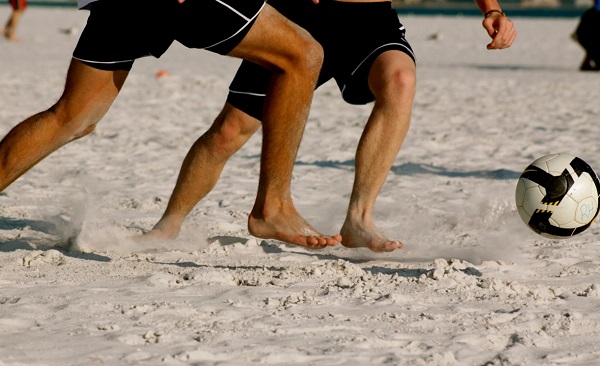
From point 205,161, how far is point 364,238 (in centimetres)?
88

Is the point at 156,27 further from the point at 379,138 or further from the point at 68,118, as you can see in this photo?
the point at 379,138

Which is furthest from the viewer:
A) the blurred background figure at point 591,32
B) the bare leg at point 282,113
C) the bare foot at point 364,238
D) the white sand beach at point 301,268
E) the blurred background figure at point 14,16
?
the blurred background figure at point 14,16

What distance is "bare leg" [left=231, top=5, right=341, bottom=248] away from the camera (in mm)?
3729

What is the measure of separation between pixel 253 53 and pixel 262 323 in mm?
1041

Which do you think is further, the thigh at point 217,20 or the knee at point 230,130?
the knee at point 230,130

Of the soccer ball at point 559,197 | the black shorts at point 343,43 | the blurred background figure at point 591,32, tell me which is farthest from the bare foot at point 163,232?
the blurred background figure at point 591,32

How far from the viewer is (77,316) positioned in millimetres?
3383

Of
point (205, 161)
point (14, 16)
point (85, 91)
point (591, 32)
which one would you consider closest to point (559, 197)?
point (205, 161)

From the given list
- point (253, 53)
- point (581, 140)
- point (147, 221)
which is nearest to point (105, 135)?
point (147, 221)

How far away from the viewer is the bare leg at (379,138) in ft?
13.8

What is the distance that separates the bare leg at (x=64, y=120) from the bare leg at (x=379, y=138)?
1.08m

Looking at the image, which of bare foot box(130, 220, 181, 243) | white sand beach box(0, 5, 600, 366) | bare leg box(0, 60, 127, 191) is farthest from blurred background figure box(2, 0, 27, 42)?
bare leg box(0, 60, 127, 191)

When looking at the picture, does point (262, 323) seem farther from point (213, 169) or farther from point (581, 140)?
point (581, 140)

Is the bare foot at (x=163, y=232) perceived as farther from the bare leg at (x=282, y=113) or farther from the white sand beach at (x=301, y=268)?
the bare leg at (x=282, y=113)
